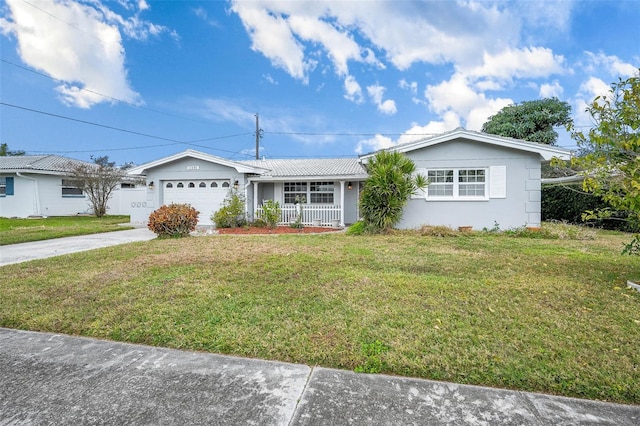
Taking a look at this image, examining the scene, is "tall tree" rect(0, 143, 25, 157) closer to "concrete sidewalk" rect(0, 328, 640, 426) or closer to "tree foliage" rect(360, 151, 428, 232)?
"tree foliage" rect(360, 151, 428, 232)

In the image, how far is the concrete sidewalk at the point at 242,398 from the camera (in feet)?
7.14

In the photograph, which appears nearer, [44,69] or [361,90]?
[44,69]

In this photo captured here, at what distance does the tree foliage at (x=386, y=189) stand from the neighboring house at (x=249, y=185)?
133 inches

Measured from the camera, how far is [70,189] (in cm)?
2209

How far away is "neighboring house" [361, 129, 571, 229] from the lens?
1163 centimetres

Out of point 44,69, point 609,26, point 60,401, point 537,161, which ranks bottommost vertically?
point 60,401

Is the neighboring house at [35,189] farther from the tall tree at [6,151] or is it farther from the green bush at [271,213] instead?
the tall tree at [6,151]

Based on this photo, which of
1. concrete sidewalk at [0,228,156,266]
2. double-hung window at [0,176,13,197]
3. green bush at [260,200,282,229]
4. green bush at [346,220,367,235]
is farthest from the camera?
double-hung window at [0,176,13,197]

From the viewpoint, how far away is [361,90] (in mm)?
21375

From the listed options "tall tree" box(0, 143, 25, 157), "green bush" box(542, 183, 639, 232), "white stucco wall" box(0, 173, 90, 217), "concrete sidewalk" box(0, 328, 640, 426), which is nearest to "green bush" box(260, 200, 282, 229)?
"concrete sidewalk" box(0, 328, 640, 426)

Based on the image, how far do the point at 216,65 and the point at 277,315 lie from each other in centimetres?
1882

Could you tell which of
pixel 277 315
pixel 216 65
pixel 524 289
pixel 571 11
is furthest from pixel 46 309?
pixel 216 65

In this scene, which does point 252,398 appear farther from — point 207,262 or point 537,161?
point 537,161

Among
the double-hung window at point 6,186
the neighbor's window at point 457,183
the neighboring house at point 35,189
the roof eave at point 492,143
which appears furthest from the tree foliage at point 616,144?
the double-hung window at point 6,186
